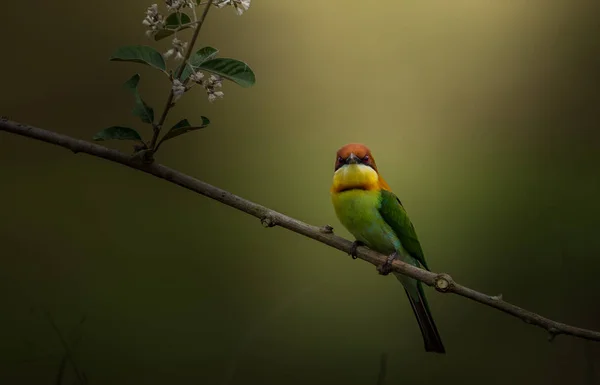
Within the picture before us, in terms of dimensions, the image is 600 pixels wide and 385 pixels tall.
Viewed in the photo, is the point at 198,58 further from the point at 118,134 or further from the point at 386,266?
the point at 386,266

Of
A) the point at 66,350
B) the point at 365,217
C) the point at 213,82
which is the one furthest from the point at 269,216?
the point at 66,350

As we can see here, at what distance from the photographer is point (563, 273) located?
6.06 feet

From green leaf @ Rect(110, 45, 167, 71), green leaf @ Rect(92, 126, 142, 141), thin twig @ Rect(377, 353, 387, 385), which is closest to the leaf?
green leaf @ Rect(110, 45, 167, 71)

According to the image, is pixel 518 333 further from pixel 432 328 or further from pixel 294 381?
pixel 294 381

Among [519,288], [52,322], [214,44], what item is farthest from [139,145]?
[519,288]

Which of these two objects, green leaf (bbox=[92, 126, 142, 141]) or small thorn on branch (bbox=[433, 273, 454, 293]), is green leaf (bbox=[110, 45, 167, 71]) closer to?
green leaf (bbox=[92, 126, 142, 141])

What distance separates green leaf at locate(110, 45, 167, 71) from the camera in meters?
1.01

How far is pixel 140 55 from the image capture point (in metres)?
1.03

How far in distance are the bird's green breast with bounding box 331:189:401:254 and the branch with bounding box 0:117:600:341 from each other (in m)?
0.24

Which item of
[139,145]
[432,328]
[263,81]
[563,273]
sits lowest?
[432,328]

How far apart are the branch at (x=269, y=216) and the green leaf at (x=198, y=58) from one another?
0.50ft

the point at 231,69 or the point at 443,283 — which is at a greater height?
the point at 231,69

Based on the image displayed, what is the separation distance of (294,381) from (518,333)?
62cm

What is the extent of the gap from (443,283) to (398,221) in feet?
1.23
